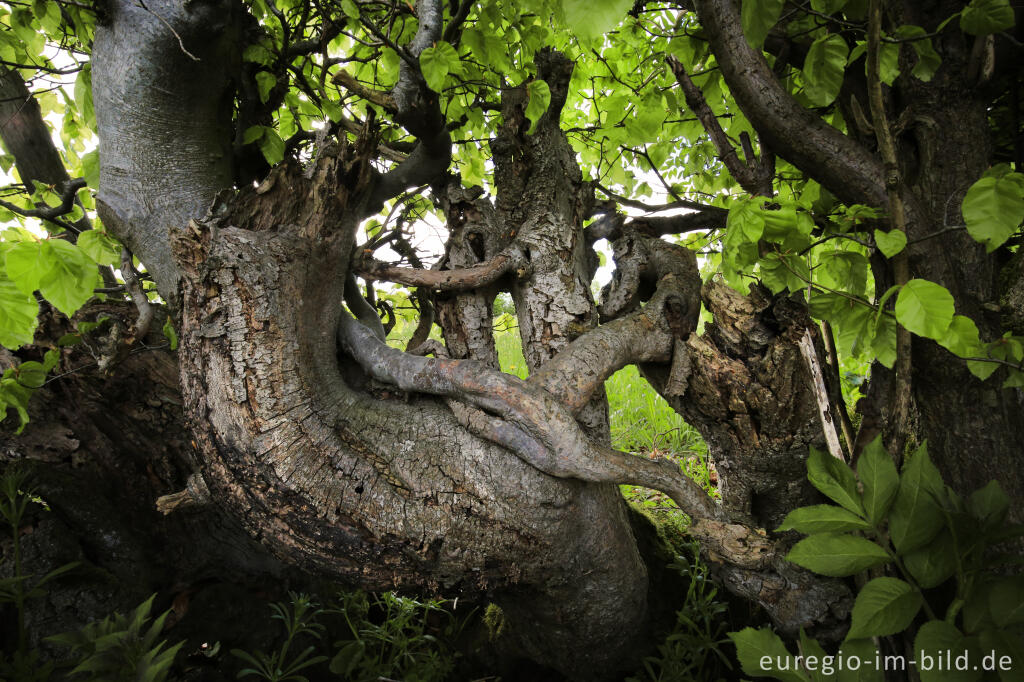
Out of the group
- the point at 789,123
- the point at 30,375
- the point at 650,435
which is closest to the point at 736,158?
the point at 789,123

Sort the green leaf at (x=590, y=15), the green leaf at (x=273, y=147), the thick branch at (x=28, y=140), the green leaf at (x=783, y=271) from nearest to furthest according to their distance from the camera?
1. the green leaf at (x=590, y=15)
2. the green leaf at (x=783, y=271)
3. the green leaf at (x=273, y=147)
4. the thick branch at (x=28, y=140)

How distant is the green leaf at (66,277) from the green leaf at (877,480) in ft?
6.32

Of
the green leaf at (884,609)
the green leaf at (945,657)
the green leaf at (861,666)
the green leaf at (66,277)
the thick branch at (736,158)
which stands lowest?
the green leaf at (861,666)

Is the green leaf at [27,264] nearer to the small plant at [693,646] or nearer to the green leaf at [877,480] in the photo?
the green leaf at [877,480]

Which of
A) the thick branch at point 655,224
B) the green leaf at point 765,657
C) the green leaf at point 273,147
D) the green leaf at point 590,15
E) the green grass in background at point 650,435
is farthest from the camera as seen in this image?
the green grass in background at point 650,435

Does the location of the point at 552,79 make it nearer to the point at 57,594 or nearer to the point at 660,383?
the point at 660,383

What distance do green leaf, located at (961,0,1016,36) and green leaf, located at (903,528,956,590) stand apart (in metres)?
1.21

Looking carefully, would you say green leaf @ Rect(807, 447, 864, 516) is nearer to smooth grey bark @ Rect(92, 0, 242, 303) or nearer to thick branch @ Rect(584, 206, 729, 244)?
thick branch @ Rect(584, 206, 729, 244)

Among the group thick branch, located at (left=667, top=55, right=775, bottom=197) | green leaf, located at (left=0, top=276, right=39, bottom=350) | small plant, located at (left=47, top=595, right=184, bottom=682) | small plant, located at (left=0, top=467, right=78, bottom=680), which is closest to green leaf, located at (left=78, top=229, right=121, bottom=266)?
small plant, located at (left=0, top=467, right=78, bottom=680)

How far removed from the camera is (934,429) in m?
1.56

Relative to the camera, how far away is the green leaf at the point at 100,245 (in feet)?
6.55

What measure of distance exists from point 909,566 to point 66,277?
209 centimetres

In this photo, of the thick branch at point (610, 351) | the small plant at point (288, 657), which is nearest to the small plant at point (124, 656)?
the small plant at point (288, 657)

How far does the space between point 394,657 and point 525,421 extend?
1212mm
